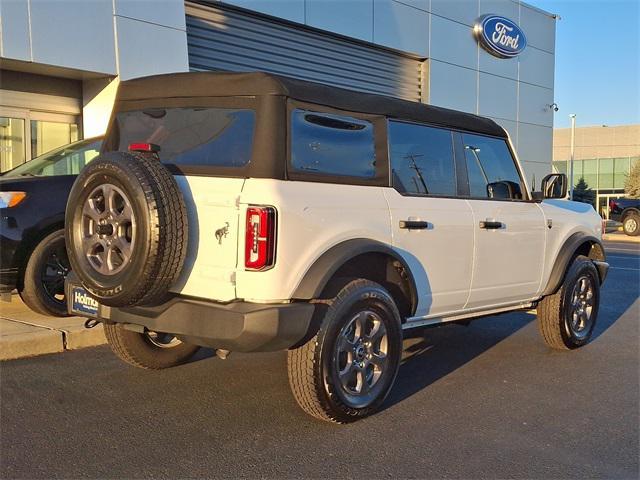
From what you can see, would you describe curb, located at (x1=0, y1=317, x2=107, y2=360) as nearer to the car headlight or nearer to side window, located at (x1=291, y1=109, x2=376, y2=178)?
the car headlight

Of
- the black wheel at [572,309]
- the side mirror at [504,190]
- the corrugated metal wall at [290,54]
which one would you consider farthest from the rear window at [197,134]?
the corrugated metal wall at [290,54]

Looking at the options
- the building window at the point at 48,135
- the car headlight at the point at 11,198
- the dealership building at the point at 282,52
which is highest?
the dealership building at the point at 282,52

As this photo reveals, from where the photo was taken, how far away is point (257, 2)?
1234 centimetres

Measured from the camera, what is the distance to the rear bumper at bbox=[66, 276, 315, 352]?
3332 mm

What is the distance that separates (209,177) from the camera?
3594mm

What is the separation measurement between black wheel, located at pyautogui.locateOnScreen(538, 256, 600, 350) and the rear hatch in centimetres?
340

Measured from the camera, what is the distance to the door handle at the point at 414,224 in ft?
13.5

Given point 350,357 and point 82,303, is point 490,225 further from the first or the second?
point 82,303

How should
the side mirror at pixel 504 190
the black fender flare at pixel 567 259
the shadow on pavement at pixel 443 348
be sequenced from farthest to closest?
1. the black fender flare at pixel 567 259
2. the side mirror at pixel 504 190
3. the shadow on pavement at pixel 443 348

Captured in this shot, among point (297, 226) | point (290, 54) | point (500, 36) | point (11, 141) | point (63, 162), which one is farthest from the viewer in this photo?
point (500, 36)

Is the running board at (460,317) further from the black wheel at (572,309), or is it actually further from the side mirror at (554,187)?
the side mirror at (554,187)

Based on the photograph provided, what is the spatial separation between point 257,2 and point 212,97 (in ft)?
30.5

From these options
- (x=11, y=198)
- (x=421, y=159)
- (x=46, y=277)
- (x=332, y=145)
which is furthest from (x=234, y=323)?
(x=11, y=198)

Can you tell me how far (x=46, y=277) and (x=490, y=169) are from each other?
4.01 metres
